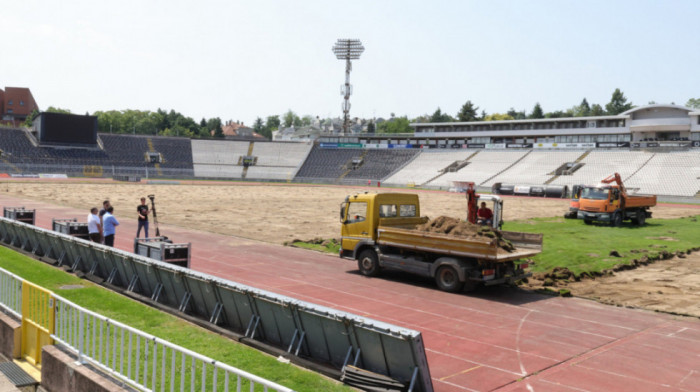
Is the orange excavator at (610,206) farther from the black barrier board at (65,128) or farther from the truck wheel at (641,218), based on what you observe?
the black barrier board at (65,128)

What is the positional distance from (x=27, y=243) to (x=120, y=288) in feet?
24.3

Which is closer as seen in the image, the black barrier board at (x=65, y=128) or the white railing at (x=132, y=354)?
the white railing at (x=132, y=354)

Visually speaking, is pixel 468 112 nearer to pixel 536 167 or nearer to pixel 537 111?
pixel 537 111

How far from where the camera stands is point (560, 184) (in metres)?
70.6

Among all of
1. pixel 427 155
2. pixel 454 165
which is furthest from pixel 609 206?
pixel 427 155

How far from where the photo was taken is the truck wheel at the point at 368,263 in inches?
640

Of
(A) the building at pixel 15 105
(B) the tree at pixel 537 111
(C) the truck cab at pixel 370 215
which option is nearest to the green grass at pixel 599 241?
(C) the truck cab at pixel 370 215

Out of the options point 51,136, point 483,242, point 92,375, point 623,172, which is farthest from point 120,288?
point 51,136

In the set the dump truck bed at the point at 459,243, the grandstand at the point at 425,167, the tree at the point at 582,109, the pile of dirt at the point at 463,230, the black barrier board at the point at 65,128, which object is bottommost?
the dump truck bed at the point at 459,243

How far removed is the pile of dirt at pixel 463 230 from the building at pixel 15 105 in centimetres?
13931

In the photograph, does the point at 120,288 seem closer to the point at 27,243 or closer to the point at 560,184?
the point at 27,243

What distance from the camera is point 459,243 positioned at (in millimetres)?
14102

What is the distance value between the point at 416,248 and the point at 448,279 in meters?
1.28

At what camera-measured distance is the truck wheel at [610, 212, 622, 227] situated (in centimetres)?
3002
